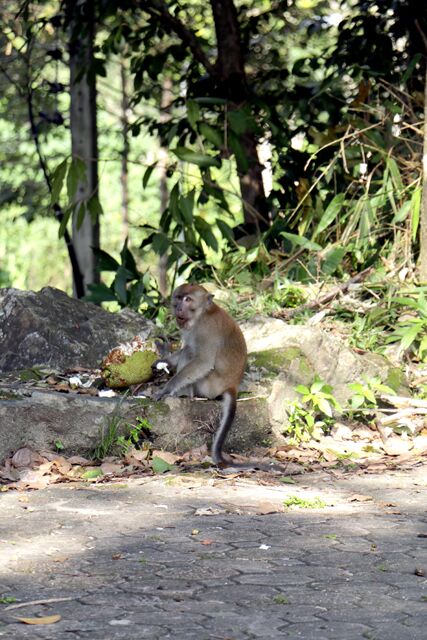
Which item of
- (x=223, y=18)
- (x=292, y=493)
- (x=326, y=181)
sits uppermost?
(x=223, y=18)

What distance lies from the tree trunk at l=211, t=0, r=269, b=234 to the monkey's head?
3142 millimetres

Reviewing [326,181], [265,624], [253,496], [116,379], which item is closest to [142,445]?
[116,379]

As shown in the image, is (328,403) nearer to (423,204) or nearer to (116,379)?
(116,379)

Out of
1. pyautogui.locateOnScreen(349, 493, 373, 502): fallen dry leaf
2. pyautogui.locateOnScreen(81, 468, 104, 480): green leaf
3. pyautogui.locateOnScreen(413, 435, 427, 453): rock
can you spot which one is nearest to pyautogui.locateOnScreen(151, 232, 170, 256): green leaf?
pyautogui.locateOnScreen(413, 435, 427, 453): rock

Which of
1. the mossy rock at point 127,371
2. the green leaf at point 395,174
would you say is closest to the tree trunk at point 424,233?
the green leaf at point 395,174

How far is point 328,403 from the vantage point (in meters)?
6.49

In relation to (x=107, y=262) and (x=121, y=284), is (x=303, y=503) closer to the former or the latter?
(x=121, y=284)

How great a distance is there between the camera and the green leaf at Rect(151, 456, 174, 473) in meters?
5.66

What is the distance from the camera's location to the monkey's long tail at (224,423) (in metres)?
5.82

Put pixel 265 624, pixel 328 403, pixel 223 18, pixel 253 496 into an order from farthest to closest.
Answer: pixel 223 18 < pixel 328 403 < pixel 253 496 < pixel 265 624

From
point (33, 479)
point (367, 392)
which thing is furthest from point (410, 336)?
point (33, 479)

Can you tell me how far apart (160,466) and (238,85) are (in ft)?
16.4

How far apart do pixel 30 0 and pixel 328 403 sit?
16.7 ft

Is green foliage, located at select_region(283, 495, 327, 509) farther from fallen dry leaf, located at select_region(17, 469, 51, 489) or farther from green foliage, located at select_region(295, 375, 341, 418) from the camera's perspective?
green foliage, located at select_region(295, 375, 341, 418)
